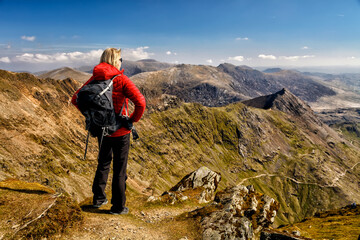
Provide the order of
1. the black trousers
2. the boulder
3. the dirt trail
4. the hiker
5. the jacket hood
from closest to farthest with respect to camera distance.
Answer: the jacket hood, the hiker, the dirt trail, the black trousers, the boulder

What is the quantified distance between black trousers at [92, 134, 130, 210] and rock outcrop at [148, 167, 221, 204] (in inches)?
255

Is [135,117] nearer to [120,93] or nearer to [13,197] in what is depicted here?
[120,93]

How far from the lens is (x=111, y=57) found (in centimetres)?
931

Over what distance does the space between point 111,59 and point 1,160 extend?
112 m

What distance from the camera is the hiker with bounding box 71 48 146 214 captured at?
30.3 ft

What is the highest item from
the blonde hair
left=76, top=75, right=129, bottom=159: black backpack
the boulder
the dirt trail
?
the blonde hair

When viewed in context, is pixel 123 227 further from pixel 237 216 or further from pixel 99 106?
pixel 237 216

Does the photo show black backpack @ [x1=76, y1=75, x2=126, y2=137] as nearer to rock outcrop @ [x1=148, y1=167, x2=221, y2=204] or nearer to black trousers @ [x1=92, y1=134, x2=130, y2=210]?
black trousers @ [x1=92, y1=134, x2=130, y2=210]

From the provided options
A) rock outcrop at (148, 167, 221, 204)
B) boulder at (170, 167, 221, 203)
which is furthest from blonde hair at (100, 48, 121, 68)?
boulder at (170, 167, 221, 203)

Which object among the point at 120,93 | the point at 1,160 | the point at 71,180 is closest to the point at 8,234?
the point at 120,93

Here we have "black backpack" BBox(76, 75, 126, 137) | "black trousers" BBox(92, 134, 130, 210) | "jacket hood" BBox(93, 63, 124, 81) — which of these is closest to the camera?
"black backpack" BBox(76, 75, 126, 137)

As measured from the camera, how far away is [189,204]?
787 inches

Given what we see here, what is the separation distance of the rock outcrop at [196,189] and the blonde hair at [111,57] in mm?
12938

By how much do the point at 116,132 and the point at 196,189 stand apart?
1860 centimetres
